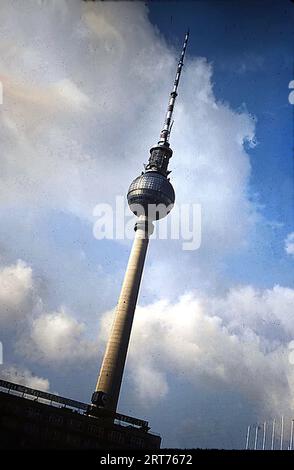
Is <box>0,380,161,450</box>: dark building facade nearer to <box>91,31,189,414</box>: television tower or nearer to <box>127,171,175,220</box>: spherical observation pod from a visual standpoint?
<box>91,31,189,414</box>: television tower

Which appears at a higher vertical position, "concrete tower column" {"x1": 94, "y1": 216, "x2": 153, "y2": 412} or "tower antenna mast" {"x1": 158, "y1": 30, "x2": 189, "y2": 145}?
"tower antenna mast" {"x1": 158, "y1": 30, "x2": 189, "y2": 145}

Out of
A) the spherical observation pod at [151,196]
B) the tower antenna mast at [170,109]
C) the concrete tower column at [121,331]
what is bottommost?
the concrete tower column at [121,331]

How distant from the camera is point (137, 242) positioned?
229 feet

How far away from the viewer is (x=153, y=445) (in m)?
57.2

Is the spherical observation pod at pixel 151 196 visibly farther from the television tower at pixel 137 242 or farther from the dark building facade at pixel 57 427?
the dark building facade at pixel 57 427

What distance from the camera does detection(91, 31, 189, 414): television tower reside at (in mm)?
56812

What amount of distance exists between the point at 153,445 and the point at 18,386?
924 inches

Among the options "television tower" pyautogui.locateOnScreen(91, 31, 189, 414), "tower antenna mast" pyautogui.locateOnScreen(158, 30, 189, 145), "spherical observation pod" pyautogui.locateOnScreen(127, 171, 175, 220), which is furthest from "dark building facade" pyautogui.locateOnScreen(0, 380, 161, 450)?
"tower antenna mast" pyautogui.locateOnScreen(158, 30, 189, 145)

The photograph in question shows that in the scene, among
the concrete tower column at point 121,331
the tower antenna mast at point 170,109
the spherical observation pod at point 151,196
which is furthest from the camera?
the tower antenna mast at point 170,109

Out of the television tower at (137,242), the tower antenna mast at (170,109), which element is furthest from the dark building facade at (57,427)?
the tower antenna mast at (170,109)

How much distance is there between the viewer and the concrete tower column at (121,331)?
56438 millimetres

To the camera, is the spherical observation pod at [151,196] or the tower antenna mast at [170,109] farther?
the tower antenna mast at [170,109]

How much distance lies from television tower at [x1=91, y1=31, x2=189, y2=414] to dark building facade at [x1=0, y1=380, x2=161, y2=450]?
3608 millimetres
